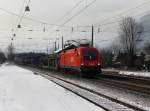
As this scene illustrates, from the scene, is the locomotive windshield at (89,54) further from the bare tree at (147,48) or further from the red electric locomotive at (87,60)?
the bare tree at (147,48)

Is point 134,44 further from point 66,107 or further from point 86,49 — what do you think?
point 66,107

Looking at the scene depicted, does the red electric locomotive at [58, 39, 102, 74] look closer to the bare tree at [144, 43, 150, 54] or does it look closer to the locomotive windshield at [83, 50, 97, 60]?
the locomotive windshield at [83, 50, 97, 60]

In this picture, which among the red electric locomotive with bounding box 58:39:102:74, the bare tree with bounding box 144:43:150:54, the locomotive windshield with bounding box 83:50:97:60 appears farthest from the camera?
the bare tree with bounding box 144:43:150:54

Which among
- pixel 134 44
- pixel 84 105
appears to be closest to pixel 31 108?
pixel 84 105

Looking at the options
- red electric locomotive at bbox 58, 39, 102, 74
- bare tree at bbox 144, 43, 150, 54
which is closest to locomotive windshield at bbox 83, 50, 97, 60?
red electric locomotive at bbox 58, 39, 102, 74

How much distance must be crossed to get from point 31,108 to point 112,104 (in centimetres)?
326

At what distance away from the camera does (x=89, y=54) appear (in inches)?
1432

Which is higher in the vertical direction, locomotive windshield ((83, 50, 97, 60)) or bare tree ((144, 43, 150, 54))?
bare tree ((144, 43, 150, 54))

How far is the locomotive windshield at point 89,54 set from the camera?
118 ft

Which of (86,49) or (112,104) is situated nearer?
(112,104)

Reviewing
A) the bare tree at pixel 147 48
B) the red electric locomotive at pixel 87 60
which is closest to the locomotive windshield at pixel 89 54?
the red electric locomotive at pixel 87 60

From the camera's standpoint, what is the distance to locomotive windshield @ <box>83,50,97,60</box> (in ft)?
118

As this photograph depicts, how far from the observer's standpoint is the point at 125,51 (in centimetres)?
9675

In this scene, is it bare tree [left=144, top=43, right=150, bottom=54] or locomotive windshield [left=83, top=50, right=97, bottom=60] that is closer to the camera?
locomotive windshield [left=83, top=50, right=97, bottom=60]
